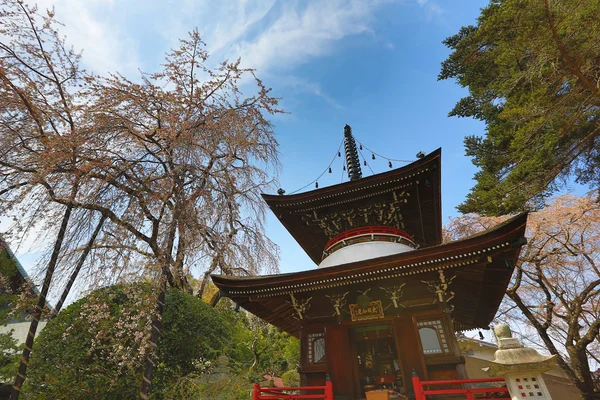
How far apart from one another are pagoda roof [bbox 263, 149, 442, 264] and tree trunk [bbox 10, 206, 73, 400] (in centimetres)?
498

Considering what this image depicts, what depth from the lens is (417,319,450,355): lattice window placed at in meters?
6.22

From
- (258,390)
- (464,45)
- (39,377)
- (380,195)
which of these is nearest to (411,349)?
(258,390)

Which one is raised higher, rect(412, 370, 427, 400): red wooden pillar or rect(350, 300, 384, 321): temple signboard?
rect(350, 300, 384, 321): temple signboard

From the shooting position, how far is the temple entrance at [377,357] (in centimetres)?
747

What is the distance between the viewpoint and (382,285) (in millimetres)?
6926

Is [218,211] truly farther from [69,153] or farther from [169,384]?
[169,384]

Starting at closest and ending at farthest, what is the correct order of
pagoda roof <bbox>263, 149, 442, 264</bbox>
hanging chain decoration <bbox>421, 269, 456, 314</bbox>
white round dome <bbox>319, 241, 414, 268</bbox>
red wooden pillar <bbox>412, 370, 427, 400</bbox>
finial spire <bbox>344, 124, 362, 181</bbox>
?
red wooden pillar <bbox>412, 370, 427, 400</bbox> → hanging chain decoration <bbox>421, 269, 456, 314</bbox> → white round dome <bbox>319, 241, 414, 268</bbox> → pagoda roof <bbox>263, 149, 442, 264</bbox> → finial spire <bbox>344, 124, 362, 181</bbox>

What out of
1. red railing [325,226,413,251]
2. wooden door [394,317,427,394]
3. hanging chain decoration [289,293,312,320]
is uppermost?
red railing [325,226,413,251]

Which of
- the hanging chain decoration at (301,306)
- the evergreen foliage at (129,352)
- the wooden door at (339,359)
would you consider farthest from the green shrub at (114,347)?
the wooden door at (339,359)

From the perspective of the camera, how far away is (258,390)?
19.2ft

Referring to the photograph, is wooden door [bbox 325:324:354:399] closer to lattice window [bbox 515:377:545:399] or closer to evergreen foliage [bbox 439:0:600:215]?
lattice window [bbox 515:377:545:399]

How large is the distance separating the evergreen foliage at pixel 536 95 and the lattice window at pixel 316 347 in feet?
25.1

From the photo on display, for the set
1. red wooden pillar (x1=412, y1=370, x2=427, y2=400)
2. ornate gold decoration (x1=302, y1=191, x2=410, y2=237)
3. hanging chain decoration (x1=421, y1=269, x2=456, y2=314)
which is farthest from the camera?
ornate gold decoration (x1=302, y1=191, x2=410, y2=237)

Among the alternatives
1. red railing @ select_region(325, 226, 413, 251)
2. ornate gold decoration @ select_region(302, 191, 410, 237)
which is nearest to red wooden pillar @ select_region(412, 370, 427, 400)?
red railing @ select_region(325, 226, 413, 251)
